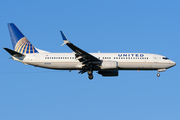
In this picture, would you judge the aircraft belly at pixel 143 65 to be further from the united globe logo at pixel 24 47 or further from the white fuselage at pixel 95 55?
the united globe logo at pixel 24 47

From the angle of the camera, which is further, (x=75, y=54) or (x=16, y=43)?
(x=16, y=43)

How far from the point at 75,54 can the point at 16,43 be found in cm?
1117

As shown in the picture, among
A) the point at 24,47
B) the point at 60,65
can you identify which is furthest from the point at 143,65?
the point at 24,47

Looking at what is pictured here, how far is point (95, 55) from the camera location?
172ft

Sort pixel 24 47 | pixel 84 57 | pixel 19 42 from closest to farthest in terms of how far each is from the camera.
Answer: pixel 84 57, pixel 24 47, pixel 19 42

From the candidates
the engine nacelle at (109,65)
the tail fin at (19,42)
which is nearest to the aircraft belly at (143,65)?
the engine nacelle at (109,65)

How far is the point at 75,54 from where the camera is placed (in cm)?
4972

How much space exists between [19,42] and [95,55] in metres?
12.5

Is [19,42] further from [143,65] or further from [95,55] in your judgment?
[143,65]

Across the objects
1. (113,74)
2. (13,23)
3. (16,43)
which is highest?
(13,23)

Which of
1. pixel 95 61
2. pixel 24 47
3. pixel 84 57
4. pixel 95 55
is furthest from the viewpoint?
pixel 24 47

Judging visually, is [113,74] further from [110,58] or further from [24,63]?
[24,63]

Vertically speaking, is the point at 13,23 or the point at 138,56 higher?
the point at 13,23

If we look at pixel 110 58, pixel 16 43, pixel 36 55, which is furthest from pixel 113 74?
pixel 16 43
